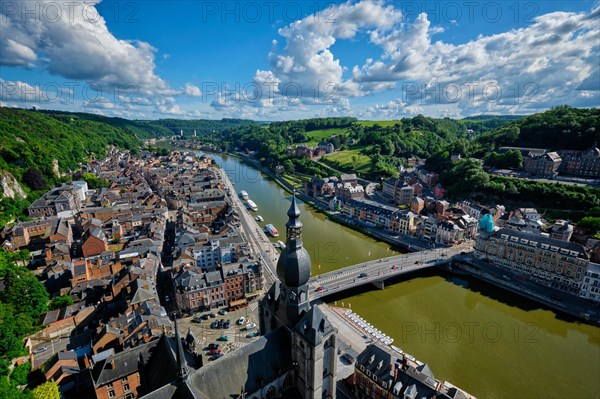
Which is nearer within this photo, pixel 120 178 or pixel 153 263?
pixel 153 263

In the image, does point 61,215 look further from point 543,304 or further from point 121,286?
point 543,304

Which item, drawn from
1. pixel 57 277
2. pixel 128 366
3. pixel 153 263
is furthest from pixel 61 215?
pixel 128 366

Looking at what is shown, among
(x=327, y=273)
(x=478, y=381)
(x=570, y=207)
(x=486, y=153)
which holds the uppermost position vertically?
(x=486, y=153)

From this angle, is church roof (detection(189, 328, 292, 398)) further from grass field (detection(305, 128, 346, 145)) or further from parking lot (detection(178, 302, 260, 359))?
grass field (detection(305, 128, 346, 145))

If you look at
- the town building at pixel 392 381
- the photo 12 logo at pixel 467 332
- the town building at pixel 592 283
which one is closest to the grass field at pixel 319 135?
the town building at pixel 592 283

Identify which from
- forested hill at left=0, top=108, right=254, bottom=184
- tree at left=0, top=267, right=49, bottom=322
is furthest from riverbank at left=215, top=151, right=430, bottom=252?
forested hill at left=0, top=108, right=254, bottom=184

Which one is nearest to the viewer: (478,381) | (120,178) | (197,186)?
(478,381)

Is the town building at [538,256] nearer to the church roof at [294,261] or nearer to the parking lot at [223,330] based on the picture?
the parking lot at [223,330]

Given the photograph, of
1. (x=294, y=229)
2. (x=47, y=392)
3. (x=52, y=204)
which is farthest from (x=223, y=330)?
(x=52, y=204)
